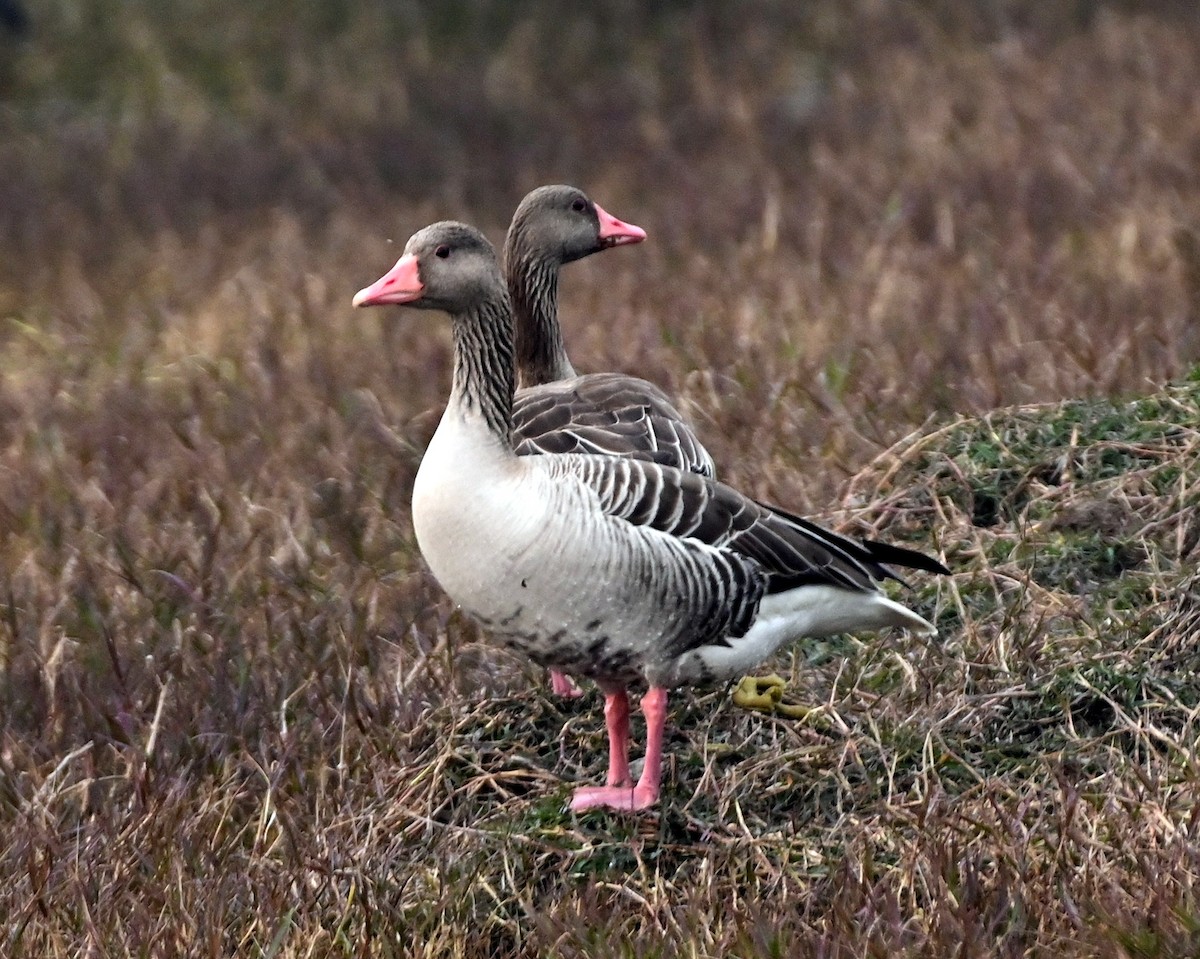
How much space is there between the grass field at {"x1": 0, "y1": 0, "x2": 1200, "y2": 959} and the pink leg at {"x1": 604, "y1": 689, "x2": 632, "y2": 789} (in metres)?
0.15

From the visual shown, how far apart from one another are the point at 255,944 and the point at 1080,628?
233 cm

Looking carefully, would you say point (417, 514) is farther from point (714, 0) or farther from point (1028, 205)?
point (714, 0)

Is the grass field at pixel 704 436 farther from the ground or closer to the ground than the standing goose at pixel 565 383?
closer to the ground

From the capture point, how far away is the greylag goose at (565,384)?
17.0ft

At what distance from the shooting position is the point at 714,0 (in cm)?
1477

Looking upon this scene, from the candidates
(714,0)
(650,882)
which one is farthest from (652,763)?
(714,0)

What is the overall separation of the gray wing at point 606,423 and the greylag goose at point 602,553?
0.92 ft

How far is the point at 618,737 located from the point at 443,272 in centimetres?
118

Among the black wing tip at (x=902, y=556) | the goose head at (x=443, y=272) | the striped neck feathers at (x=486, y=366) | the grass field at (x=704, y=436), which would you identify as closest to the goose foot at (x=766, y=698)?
the grass field at (x=704, y=436)

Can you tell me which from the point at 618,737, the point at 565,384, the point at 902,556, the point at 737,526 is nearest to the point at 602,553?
the point at 737,526

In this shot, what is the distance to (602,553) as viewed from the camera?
14.9 feet

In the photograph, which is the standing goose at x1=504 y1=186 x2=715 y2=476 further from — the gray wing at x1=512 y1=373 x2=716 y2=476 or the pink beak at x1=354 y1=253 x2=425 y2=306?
the pink beak at x1=354 y1=253 x2=425 y2=306

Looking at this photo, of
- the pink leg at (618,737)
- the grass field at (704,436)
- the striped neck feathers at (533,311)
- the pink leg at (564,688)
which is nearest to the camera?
the grass field at (704,436)

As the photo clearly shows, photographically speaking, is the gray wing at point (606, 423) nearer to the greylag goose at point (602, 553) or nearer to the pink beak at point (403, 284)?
the greylag goose at point (602, 553)
